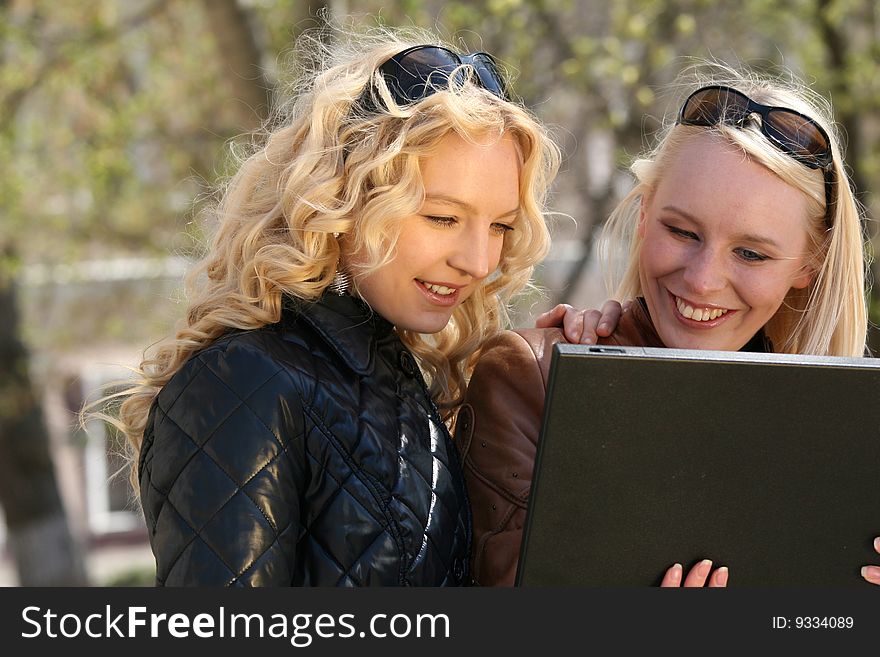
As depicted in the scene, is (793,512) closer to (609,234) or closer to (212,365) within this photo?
(212,365)

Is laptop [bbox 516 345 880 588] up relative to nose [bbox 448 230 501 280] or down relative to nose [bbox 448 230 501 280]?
down

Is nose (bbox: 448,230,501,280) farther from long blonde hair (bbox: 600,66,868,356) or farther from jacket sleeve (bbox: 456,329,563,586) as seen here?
long blonde hair (bbox: 600,66,868,356)

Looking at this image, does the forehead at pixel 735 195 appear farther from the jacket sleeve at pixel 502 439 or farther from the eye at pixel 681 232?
the jacket sleeve at pixel 502 439

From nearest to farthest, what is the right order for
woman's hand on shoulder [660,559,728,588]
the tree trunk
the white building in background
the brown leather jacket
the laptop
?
the laptop < woman's hand on shoulder [660,559,728,588] < the brown leather jacket < the tree trunk < the white building in background

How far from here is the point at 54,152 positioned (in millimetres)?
8328

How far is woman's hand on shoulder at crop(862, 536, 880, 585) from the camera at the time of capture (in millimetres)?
1692

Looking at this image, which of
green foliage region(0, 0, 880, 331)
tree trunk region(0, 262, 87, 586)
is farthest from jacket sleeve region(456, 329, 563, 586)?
tree trunk region(0, 262, 87, 586)

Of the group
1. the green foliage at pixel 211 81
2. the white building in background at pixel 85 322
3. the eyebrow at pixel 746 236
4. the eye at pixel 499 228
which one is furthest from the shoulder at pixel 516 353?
the white building in background at pixel 85 322

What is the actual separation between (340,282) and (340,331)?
140mm

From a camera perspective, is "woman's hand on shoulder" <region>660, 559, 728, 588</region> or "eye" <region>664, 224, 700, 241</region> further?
"eye" <region>664, 224, 700, 241</region>

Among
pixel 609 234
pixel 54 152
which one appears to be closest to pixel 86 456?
pixel 54 152

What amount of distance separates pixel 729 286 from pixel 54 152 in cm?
698

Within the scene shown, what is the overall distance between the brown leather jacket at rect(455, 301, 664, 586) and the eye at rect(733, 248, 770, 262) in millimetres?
310

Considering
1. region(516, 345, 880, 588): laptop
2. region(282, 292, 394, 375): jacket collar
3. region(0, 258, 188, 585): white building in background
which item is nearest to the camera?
region(516, 345, 880, 588): laptop
